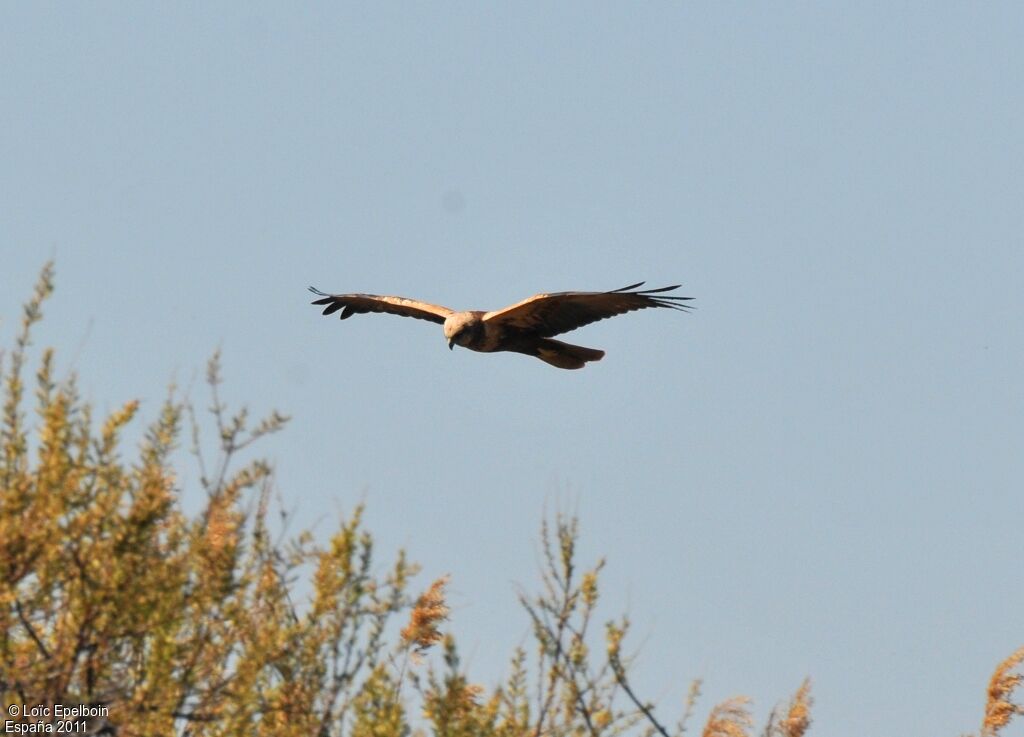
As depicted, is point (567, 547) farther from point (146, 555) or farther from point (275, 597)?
point (146, 555)

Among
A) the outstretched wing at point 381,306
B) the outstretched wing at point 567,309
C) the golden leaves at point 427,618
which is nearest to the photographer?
the golden leaves at point 427,618

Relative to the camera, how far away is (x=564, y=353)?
11.9m

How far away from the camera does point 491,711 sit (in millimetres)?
6242

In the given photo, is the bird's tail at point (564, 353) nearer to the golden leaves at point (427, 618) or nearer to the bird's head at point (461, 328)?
the bird's head at point (461, 328)

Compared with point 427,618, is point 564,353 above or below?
above

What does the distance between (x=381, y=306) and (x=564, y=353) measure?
7.93 ft

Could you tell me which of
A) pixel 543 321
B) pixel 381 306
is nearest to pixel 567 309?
pixel 543 321

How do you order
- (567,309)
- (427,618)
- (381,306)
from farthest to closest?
(381,306) → (567,309) → (427,618)

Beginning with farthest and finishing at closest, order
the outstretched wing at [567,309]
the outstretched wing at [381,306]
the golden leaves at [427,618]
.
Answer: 1. the outstretched wing at [381,306]
2. the outstretched wing at [567,309]
3. the golden leaves at [427,618]

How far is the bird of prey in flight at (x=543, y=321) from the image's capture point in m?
10.9

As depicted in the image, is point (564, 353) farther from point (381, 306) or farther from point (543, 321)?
point (381, 306)

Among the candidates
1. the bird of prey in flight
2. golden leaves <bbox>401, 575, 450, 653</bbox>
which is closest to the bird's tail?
the bird of prey in flight

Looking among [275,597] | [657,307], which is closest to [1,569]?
[275,597]

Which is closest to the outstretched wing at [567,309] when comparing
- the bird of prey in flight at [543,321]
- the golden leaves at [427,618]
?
the bird of prey in flight at [543,321]
